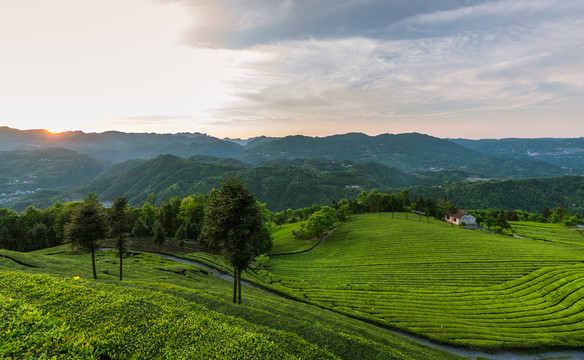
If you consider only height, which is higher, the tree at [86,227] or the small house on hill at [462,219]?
the tree at [86,227]

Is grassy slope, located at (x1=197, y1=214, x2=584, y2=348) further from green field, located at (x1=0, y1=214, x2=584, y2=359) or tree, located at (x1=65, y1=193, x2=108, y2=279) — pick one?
tree, located at (x1=65, y1=193, x2=108, y2=279)

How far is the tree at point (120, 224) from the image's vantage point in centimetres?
2895

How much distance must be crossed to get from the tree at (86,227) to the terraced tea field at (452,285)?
26.3m

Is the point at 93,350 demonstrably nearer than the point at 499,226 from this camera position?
Yes

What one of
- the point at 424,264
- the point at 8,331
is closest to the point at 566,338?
the point at 424,264

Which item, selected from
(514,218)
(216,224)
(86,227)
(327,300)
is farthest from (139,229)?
(514,218)

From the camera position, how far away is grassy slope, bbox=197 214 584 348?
2675 cm

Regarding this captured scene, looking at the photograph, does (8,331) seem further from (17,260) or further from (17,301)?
(17,260)

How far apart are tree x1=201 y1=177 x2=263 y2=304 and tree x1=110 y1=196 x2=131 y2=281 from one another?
15.6m

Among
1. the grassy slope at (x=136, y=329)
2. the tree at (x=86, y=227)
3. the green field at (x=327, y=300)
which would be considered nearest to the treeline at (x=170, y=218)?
the tree at (x=86, y=227)

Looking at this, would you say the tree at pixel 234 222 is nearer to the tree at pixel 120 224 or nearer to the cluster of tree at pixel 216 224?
the cluster of tree at pixel 216 224

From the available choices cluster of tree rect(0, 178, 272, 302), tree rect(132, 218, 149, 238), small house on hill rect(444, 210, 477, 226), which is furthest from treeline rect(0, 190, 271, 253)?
small house on hill rect(444, 210, 477, 226)

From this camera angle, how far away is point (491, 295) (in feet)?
116

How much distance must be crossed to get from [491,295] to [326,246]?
132 ft
